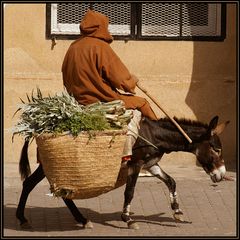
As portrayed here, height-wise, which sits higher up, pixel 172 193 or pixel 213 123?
pixel 213 123

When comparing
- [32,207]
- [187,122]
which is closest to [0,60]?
[32,207]

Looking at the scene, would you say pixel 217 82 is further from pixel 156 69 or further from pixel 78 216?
pixel 78 216

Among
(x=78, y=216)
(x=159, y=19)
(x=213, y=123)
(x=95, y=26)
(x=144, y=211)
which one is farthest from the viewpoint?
(x=159, y=19)

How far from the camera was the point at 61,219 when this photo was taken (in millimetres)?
9203

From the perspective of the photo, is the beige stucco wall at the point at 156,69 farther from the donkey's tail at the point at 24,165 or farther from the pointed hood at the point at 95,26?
the pointed hood at the point at 95,26

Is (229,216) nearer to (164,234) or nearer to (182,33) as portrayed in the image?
(164,234)

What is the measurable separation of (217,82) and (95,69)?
180 inches

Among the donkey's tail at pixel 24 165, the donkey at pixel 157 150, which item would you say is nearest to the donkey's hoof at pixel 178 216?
the donkey at pixel 157 150

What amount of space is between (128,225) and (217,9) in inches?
191

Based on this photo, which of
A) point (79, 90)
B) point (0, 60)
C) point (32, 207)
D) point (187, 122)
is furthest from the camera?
point (0, 60)

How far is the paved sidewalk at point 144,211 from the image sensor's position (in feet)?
28.3

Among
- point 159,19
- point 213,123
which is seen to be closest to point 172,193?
point 213,123

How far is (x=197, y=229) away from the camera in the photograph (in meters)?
8.72

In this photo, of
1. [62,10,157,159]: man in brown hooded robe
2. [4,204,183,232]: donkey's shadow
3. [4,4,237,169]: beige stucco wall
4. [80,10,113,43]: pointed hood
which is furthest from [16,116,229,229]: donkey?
[4,4,237,169]: beige stucco wall
